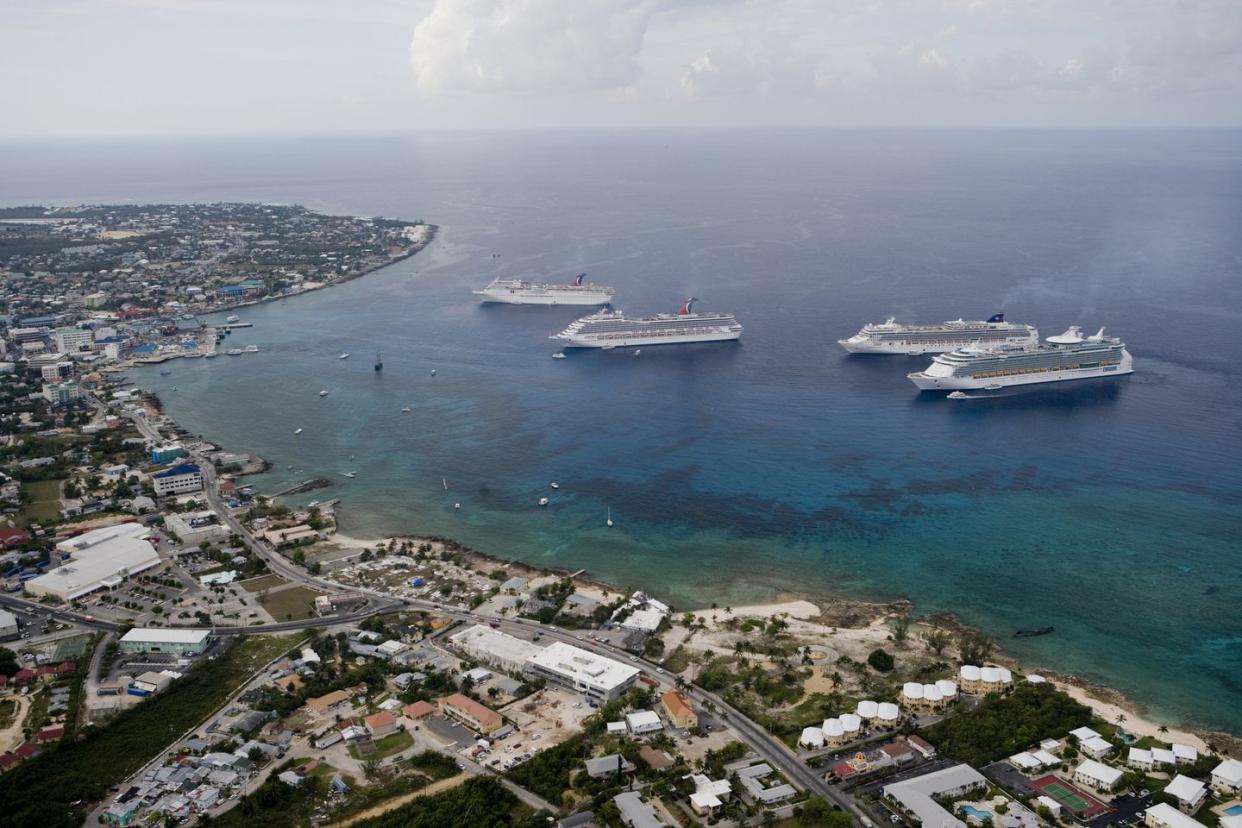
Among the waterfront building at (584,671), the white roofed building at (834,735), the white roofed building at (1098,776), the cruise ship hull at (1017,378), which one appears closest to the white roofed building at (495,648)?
the waterfront building at (584,671)

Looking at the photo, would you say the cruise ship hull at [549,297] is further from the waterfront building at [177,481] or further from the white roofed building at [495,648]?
the white roofed building at [495,648]

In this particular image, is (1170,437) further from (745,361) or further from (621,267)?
(621,267)

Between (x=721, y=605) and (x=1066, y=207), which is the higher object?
(x=1066, y=207)

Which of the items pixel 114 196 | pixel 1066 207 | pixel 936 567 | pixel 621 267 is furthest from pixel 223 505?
pixel 114 196

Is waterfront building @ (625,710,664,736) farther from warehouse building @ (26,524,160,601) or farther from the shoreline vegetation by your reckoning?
warehouse building @ (26,524,160,601)

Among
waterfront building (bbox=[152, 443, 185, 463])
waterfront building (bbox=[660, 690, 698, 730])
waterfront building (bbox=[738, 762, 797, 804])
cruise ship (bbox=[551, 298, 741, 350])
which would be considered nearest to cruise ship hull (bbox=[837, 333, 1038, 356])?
cruise ship (bbox=[551, 298, 741, 350])

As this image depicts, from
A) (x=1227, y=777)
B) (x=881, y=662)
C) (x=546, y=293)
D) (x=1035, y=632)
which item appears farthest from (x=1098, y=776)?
(x=546, y=293)

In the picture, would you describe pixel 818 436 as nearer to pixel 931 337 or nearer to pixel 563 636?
pixel 931 337
